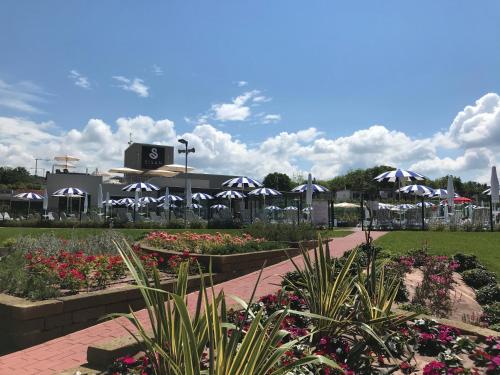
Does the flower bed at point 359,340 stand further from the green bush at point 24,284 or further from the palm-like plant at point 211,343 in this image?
the green bush at point 24,284

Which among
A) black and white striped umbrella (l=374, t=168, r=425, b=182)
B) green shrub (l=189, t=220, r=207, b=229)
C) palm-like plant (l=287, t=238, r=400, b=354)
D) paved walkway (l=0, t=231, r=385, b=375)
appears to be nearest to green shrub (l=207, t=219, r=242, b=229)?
green shrub (l=189, t=220, r=207, b=229)

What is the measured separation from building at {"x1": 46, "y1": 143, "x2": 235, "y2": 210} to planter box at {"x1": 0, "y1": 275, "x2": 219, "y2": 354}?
35.3 meters

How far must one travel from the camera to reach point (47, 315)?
17.2ft

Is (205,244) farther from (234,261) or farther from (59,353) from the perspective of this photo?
(59,353)

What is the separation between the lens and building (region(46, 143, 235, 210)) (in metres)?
50.1

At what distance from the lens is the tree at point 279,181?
99.6 metres

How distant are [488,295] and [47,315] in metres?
5.94

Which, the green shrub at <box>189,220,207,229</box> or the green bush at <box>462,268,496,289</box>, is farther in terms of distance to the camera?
the green shrub at <box>189,220,207,229</box>

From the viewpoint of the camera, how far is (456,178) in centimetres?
10931

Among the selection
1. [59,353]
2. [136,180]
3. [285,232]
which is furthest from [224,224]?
[136,180]

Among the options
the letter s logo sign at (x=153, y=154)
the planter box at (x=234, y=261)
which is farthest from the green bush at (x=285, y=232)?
the letter s logo sign at (x=153, y=154)

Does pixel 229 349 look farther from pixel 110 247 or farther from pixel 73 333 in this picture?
pixel 110 247

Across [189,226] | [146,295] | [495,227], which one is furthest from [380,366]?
[189,226]

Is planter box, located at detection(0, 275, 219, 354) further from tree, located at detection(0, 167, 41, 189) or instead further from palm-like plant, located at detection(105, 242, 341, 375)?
tree, located at detection(0, 167, 41, 189)
